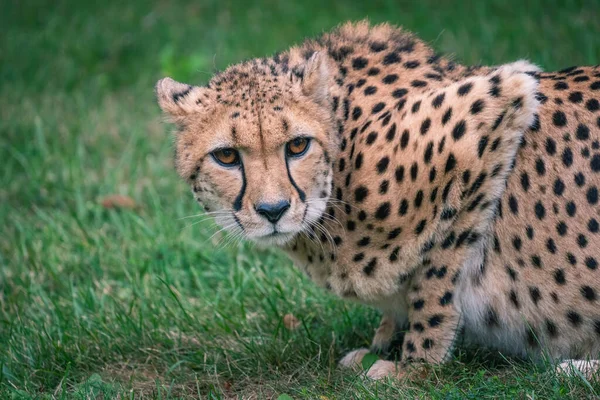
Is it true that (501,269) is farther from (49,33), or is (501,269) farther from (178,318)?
(49,33)

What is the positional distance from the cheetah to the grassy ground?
28 cm

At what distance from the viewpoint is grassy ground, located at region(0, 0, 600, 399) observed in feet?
12.6

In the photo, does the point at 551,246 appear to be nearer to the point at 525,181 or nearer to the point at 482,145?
the point at 525,181

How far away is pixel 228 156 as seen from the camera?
3422mm

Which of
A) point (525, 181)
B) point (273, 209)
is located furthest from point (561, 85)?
point (273, 209)

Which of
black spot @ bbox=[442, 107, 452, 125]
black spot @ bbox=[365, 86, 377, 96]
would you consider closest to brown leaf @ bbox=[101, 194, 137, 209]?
black spot @ bbox=[365, 86, 377, 96]

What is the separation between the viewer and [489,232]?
3504 mm

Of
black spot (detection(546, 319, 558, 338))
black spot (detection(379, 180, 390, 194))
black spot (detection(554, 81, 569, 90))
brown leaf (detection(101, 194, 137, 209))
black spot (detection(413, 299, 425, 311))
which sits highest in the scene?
black spot (detection(554, 81, 569, 90))

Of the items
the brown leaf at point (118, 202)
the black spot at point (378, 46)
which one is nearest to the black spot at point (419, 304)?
the black spot at point (378, 46)

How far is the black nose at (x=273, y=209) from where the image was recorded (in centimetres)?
327

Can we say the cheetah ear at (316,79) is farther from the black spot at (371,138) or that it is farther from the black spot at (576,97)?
the black spot at (576,97)

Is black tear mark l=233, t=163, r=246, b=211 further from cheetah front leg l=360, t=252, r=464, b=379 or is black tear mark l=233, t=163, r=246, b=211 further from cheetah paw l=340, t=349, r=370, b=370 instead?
cheetah paw l=340, t=349, r=370, b=370

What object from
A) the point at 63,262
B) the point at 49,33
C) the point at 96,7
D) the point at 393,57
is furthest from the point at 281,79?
the point at 96,7

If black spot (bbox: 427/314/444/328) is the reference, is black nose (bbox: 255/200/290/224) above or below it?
above
